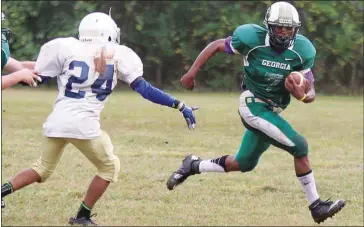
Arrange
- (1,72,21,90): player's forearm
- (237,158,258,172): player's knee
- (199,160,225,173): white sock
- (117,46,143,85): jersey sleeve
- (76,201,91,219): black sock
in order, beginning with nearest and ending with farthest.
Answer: (1,72,21,90): player's forearm < (117,46,143,85): jersey sleeve < (76,201,91,219): black sock < (237,158,258,172): player's knee < (199,160,225,173): white sock

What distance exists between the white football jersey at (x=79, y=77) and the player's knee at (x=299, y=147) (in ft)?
4.57

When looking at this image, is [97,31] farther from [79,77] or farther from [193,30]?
[193,30]

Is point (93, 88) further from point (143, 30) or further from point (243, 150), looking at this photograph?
point (143, 30)

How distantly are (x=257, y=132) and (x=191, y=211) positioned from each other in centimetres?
141

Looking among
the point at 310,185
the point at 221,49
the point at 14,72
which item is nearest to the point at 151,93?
the point at 221,49

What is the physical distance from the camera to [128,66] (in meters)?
6.95

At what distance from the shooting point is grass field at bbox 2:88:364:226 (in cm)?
820

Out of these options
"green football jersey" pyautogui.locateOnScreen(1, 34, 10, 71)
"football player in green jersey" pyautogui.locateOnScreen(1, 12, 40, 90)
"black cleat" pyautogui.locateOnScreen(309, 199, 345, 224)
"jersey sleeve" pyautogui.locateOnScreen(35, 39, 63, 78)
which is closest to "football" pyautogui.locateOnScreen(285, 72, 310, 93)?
"black cleat" pyautogui.locateOnScreen(309, 199, 345, 224)

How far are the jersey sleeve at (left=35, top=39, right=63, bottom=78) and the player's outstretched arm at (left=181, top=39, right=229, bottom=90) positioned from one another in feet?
3.50

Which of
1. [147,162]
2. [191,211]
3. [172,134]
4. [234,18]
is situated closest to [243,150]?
[191,211]

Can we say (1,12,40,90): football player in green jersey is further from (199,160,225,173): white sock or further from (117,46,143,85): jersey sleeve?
(199,160,225,173): white sock

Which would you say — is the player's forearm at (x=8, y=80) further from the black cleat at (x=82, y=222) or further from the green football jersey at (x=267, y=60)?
the green football jersey at (x=267, y=60)

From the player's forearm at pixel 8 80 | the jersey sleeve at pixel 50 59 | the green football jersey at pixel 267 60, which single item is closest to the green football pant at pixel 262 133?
the green football jersey at pixel 267 60

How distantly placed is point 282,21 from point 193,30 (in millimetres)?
19769
